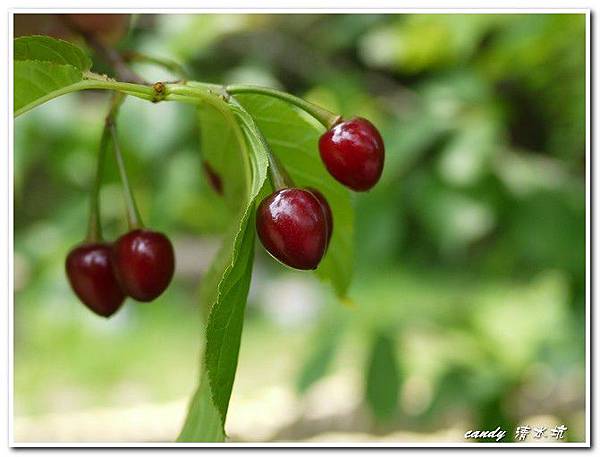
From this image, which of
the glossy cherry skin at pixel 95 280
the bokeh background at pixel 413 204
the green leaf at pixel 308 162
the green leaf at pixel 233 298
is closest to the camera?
the green leaf at pixel 233 298

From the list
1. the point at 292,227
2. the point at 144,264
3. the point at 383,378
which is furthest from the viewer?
the point at 383,378

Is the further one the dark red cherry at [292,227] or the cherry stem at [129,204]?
Answer: the cherry stem at [129,204]

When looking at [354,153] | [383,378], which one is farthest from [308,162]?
[383,378]

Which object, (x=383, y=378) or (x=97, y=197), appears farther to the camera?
(x=383, y=378)

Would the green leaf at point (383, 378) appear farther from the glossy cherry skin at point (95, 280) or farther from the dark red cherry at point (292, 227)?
the dark red cherry at point (292, 227)

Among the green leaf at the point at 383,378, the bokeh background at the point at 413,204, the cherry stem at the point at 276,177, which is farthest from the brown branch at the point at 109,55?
the green leaf at the point at 383,378

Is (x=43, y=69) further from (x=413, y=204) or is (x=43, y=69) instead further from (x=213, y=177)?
(x=413, y=204)
